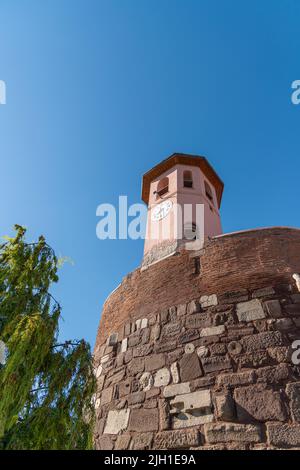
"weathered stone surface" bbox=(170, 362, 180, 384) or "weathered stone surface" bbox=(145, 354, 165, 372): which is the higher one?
"weathered stone surface" bbox=(145, 354, 165, 372)

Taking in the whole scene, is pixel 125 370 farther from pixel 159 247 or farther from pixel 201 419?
pixel 159 247

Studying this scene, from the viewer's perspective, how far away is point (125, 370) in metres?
5.16

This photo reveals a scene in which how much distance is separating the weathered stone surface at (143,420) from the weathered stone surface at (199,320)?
53.3 inches

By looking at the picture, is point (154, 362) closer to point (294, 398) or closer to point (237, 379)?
point (237, 379)

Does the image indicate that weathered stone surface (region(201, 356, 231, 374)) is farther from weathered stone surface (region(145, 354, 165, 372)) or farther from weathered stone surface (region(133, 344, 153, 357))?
weathered stone surface (region(133, 344, 153, 357))

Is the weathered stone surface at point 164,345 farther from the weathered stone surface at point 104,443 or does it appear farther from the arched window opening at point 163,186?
the arched window opening at point 163,186

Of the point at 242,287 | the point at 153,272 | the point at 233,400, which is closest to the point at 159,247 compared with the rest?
the point at 153,272

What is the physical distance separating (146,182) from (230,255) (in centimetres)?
675

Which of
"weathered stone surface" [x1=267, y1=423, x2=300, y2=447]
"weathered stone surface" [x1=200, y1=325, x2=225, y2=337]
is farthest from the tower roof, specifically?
"weathered stone surface" [x1=267, y1=423, x2=300, y2=447]

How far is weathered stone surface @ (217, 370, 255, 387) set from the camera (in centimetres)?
397

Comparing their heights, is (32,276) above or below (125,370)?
above

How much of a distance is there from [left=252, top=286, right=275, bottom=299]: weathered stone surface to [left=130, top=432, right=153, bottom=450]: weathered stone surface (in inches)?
100

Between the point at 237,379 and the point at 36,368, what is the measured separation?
2710 mm

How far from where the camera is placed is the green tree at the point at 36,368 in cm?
239
